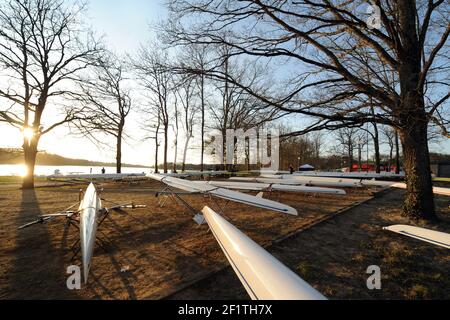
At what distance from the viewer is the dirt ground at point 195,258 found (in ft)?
11.5

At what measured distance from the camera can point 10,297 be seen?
3.24 meters

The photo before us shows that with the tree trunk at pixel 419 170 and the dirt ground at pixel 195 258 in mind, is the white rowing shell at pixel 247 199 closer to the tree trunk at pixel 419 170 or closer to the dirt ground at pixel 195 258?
the dirt ground at pixel 195 258

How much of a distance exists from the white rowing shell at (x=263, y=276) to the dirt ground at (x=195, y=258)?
1.11 metres

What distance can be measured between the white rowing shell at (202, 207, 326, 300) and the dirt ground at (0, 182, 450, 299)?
1112mm

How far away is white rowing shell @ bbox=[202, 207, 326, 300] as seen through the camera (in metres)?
1.66

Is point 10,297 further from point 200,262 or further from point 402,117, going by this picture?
point 402,117

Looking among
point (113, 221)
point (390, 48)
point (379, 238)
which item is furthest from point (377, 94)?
point (113, 221)

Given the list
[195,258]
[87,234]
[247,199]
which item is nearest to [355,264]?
[247,199]

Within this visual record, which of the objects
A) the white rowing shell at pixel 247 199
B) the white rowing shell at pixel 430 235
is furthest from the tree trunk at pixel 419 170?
the white rowing shell at pixel 247 199

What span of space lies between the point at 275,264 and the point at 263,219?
5724 mm

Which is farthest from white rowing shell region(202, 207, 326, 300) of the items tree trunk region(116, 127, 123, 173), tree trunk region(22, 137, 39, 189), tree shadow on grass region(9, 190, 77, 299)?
tree trunk region(116, 127, 123, 173)

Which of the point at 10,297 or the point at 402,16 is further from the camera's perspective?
the point at 402,16
